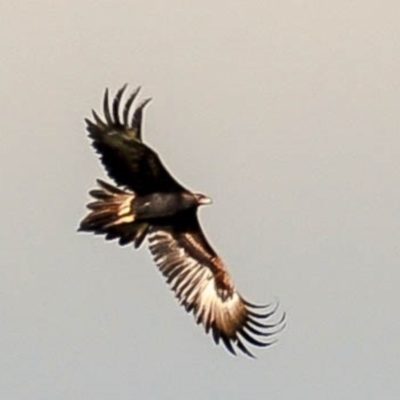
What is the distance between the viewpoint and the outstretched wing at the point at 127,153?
33.8m

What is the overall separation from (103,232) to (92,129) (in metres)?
1.16

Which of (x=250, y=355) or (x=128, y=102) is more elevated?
→ (x=128, y=102)

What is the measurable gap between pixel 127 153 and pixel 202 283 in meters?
2.42

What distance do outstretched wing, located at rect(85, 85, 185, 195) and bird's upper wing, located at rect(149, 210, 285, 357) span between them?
1136 mm

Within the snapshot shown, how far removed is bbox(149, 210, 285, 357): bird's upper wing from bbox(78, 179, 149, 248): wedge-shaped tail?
88 cm

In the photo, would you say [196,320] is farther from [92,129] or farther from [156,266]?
[92,129]

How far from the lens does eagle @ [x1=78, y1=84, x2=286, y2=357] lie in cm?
3403

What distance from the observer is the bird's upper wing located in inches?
1395

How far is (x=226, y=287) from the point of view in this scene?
3584cm

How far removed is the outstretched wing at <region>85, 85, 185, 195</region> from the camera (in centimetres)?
3378

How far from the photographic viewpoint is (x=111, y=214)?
112 feet

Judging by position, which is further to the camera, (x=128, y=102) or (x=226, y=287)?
(x=226, y=287)

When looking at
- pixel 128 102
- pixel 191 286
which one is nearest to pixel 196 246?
pixel 191 286

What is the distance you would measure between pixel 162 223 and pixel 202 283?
3.83 ft
